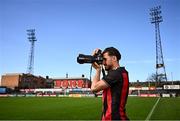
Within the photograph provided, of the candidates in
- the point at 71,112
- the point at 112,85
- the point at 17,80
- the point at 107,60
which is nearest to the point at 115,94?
the point at 112,85

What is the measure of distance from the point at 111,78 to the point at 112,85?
0.39 ft

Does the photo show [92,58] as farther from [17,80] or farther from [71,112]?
[17,80]

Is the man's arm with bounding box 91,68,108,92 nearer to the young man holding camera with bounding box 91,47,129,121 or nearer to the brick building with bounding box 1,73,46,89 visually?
the young man holding camera with bounding box 91,47,129,121

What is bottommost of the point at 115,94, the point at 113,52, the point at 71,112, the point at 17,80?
the point at 71,112

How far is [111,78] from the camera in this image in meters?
4.23

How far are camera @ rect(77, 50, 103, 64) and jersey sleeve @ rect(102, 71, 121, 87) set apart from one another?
0.28 meters

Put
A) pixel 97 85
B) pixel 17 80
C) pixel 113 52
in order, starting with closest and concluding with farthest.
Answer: pixel 97 85 < pixel 113 52 < pixel 17 80

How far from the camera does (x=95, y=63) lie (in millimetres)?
4414

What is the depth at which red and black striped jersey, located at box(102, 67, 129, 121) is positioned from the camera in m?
4.22

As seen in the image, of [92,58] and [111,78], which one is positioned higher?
[92,58]

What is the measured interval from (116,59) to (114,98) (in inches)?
23.8

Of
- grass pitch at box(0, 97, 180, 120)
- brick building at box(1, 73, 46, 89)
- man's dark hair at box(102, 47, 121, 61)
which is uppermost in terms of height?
brick building at box(1, 73, 46, 89)

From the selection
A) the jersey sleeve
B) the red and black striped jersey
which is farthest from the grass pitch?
the jersey sleeve

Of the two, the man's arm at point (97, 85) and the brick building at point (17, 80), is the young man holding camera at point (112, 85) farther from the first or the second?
the brick building at point (17, 80)
